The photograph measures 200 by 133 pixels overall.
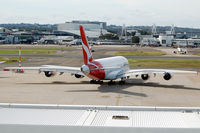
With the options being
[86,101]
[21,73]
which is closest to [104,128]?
[86,101]

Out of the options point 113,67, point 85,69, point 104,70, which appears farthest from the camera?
point 113,67

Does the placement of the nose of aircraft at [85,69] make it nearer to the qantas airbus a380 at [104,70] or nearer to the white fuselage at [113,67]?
the qantas airbus a380 at [104,70]

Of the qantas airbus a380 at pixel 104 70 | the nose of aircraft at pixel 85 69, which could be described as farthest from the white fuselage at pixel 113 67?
the nose of aircraft at pixel 85 69

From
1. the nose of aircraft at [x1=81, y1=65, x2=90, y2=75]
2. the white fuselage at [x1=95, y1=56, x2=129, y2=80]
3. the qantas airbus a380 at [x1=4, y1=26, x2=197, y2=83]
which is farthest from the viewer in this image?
the white fuselage at [x1=95, y1=56, x2=129, y2=80]

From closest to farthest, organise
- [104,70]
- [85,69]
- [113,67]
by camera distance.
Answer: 1. [85,69]
2. [104,70]
3. [113,67]

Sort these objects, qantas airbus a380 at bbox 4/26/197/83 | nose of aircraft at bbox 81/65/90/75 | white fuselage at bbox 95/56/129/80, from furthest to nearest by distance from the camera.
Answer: white fuselage at bbox 95/56/129/80
qantas airbus a380 at bbox 4/26/197/83
nose of aircraft at bbox 81/65/90/75

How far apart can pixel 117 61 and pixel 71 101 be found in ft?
57.6

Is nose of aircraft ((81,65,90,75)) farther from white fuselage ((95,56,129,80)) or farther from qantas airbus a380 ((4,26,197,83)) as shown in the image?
white fuselage ((95,56,129,80))

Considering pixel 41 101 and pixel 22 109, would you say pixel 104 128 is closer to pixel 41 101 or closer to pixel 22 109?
pixel 22 109

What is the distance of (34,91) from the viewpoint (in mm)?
44562

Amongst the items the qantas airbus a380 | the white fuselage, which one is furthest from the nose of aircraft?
the white fuselage

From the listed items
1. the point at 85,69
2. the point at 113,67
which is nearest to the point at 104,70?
the point at 113,67

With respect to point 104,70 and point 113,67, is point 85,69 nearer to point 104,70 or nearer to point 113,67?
point 104,70

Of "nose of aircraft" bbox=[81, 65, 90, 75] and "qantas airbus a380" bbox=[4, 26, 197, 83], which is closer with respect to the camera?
"nose of aircraft" bbox=[81, 65, 90, 75]
